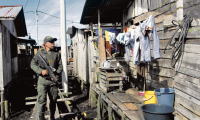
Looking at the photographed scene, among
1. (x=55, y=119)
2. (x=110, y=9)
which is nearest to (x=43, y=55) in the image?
(x=55, y=119)

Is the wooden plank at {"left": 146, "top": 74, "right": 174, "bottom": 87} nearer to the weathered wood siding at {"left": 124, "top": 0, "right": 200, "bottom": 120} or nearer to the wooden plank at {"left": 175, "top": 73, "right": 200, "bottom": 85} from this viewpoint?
the weathered wood siding at {"left": 124, "top": 0, "right": 200, "bottom": 120}

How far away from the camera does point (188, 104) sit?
307 centimetres

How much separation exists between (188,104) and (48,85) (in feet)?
10.9

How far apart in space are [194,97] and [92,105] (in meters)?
5.73

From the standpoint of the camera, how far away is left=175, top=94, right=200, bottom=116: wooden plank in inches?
110

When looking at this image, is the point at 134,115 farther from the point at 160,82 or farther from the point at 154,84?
the point at 154,84

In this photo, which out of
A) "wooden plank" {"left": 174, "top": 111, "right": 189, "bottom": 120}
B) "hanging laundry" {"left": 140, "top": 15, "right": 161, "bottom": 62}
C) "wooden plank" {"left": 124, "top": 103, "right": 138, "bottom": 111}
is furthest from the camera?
"hanging laundry" {"left": 140, "top": 15, "right": 161, "bottom": 62}

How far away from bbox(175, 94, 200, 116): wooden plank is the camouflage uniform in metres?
3.08

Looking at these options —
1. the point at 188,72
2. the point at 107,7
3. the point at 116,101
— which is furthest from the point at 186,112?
the point at 107,7

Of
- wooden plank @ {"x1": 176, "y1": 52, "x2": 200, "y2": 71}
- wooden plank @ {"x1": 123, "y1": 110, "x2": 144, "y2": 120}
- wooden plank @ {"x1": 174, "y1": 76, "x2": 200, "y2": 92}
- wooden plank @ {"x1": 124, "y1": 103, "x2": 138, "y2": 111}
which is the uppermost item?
wooden plank @ {"x1": 176, "y1": 52, "x2": 200, "y2": 71}

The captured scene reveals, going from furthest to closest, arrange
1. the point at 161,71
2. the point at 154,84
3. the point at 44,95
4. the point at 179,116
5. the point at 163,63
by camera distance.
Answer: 1. the point at 154,84
2. the point at 161,71
3. the point at 163,63
4. the point at 44,95
5. the point at 179,116

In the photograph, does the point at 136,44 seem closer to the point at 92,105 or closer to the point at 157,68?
the point at 157,68

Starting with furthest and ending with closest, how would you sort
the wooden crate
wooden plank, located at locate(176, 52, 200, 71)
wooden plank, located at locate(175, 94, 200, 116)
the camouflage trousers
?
the wooden crate
the camouflage trousers
wooden plank, located at locate(176, 52, 200, 71)
wooden plank, located at locate(175, 94, 200, 116)

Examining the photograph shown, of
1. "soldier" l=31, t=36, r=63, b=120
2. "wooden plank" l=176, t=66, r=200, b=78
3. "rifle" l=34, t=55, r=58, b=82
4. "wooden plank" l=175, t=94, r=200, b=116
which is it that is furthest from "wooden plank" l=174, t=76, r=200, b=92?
"soldier" l=31, t=36, r=63, b=120
